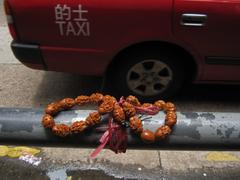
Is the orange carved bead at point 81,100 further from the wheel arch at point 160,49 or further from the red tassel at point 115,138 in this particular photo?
the wheel arch at point 160,49

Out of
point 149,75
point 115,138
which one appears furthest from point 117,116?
point 149,75

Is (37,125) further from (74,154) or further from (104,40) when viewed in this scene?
(104,40)

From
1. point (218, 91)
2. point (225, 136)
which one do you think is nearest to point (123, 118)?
point (225, 136)

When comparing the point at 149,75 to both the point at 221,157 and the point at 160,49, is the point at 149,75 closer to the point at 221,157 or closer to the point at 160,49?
the point at 160,49

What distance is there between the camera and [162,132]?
74.9 inches

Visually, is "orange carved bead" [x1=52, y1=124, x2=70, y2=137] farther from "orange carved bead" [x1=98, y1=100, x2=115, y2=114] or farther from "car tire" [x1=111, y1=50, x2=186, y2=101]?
"car tire" [x1=111, y1=50, x2=186, y2=101]

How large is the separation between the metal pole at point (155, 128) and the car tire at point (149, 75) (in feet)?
5.13

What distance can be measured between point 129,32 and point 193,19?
535mm

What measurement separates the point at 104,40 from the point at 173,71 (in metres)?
0.71

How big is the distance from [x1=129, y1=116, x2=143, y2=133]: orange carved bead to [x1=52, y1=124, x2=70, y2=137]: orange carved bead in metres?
0.32

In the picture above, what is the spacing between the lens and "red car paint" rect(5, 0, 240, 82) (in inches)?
126

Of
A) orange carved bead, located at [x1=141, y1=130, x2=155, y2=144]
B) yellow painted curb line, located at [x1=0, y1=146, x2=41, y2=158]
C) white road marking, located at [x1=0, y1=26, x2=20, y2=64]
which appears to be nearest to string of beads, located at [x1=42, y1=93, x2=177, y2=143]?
orange carved bead, located at [x1=141, y1=130, x2=155, y2=144]

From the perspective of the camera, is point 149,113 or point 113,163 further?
point 113,163

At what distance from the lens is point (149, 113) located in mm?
2082
